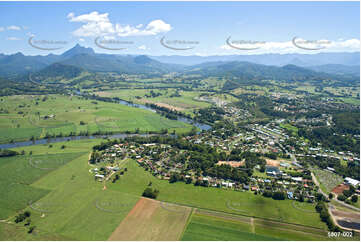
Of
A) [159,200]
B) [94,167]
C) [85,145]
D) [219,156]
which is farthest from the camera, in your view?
[85,145]

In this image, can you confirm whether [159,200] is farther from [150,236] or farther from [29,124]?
[29,124]

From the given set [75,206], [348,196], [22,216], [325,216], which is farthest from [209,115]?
[22,216]

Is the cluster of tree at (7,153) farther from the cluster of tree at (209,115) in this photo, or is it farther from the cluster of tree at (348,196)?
the cluster of tree at (348,196)

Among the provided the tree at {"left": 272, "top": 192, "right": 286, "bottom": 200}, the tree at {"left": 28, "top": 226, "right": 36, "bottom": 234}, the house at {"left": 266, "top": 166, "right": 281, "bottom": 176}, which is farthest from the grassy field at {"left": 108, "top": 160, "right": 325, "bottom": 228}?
the tree at {"left": 28, "top": 226, "right": 36, "bottom": 234}

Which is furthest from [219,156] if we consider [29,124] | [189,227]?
[29,124]

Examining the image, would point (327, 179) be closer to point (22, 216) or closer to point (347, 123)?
point (347, 123)
